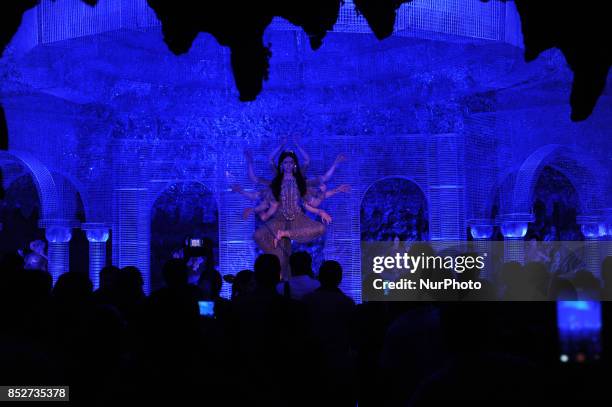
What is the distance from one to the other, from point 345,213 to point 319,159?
3.50 ft

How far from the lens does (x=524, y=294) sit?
15.1ft

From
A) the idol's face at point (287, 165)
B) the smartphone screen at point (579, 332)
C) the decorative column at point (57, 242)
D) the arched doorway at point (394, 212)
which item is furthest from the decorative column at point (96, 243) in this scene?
the smartphone screen at point (579, 332)

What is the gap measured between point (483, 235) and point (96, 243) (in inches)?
271

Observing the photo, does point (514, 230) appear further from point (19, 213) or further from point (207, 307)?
point (19, 213)

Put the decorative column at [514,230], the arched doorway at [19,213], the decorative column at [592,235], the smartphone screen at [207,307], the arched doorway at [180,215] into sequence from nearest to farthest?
the smartphone screen at [207,307], the decorative column at [592,235], the decorative column at [514,230], the arched doorway at [180,215], the arched doorway at [19,213]

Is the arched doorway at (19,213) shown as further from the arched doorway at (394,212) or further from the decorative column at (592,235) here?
the decorative column at (592,235)

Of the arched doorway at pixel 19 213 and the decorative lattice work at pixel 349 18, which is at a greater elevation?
the decorative lattice work at pixel 349 18

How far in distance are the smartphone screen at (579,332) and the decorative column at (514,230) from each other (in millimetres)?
10869

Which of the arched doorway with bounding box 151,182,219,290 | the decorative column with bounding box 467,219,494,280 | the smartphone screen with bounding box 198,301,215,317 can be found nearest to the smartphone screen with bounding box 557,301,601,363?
the smartphone screen with bounding box 198,301,215,317

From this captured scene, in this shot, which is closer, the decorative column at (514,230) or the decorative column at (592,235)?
the decorative column at (592,235)

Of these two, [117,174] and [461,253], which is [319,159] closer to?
[117,174]

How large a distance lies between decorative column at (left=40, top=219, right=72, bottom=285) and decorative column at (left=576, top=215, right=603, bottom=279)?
892cm

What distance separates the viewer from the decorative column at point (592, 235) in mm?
12312

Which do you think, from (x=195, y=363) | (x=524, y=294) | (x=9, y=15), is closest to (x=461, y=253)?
(x=524, y=294)
